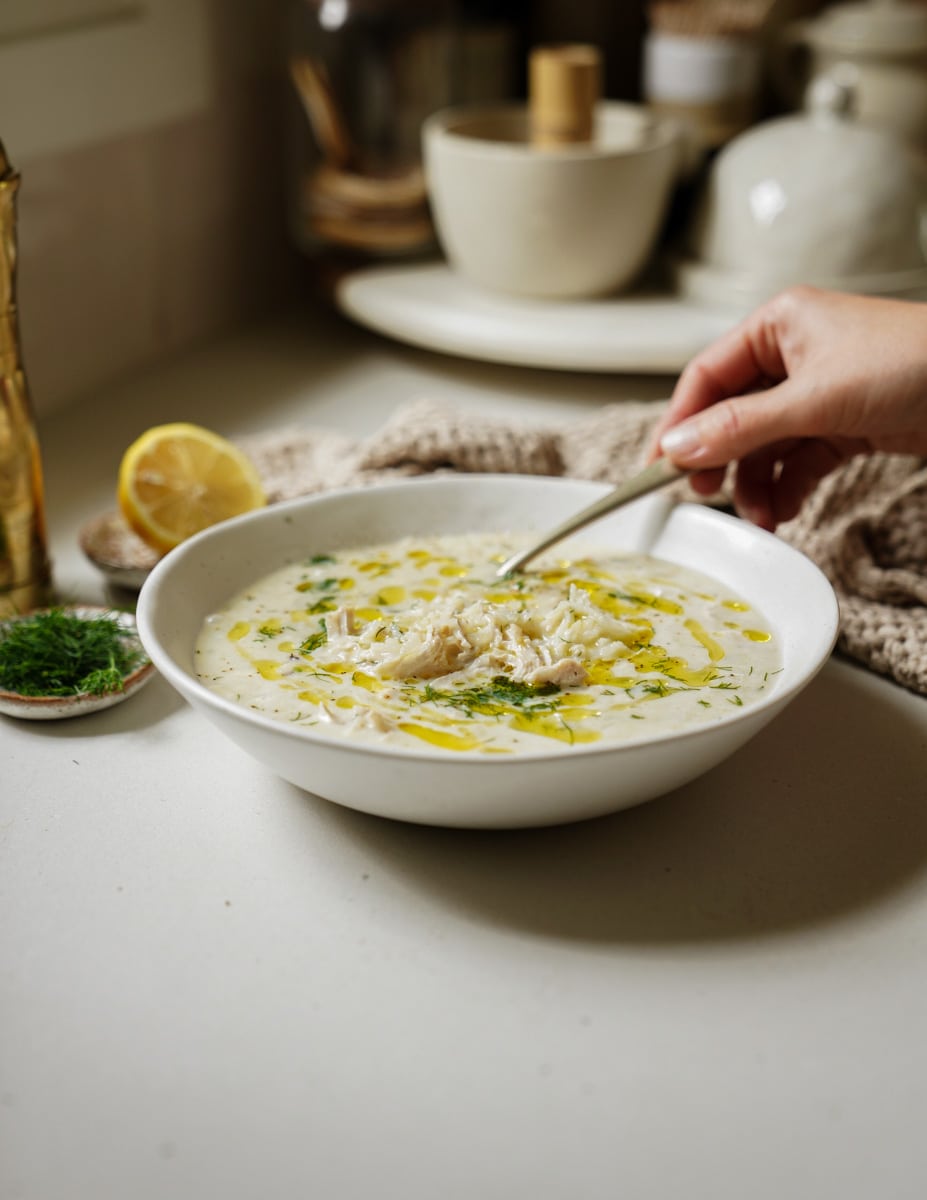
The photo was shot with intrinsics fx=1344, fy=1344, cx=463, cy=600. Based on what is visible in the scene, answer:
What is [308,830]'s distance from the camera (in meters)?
0.92

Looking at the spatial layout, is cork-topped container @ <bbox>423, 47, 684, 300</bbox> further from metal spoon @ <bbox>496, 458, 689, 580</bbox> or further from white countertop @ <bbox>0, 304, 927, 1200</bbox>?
white countertop @ <bbox>0, 304, 927, 1200</bbox>

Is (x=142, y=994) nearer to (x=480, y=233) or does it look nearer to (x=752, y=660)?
(x=752, y=660)

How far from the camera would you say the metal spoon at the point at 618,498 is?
117cm

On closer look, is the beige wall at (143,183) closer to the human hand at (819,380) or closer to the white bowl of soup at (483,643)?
the white bowl of soup at (483,643)

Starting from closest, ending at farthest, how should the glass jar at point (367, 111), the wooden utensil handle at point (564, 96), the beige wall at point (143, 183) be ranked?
the beige wall at point (143, 183)
the wooden utensil handle at point (564, 96)
the glass jar at point (367, 111)

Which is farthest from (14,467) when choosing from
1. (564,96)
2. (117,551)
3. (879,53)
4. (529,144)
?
(879,53)

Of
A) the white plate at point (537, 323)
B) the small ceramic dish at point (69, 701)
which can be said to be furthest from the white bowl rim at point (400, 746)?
the white plate at point (537, 323)

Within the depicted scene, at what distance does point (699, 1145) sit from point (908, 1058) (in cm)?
14

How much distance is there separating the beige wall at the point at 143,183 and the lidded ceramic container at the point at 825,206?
0.78m

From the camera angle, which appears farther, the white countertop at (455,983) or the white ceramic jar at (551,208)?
the white ceramic jar at (551,208)

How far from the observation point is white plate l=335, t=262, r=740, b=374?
5.77 feet

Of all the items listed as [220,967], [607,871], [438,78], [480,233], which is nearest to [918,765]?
[607,871]

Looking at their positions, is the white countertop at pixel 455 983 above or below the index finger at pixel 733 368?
below

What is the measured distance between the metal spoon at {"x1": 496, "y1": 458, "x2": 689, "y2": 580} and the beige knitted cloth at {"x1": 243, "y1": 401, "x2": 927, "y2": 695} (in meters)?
0.16
